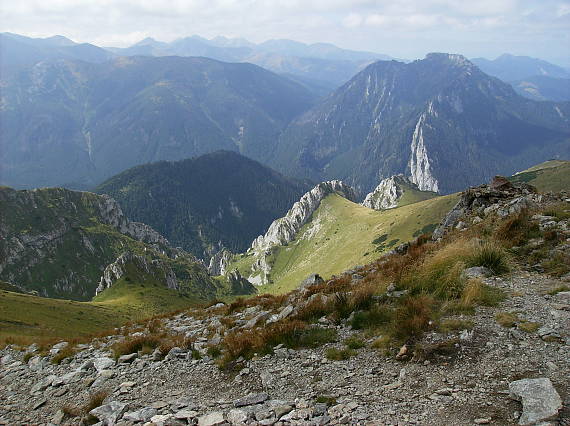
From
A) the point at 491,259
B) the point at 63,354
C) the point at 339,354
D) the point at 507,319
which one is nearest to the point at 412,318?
the point at 339,354

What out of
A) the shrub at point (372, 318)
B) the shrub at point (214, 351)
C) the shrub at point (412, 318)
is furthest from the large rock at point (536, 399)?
the shrub at point (214, 351)

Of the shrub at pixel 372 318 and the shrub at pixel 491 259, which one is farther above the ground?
the shrub at pixel 491 259

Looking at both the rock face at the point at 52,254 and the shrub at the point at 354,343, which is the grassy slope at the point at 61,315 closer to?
the shrub at the point at 354,343

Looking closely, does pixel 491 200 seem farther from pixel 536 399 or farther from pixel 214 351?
pixel 214 351

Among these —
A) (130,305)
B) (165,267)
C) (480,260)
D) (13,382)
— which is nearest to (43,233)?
(165,267)

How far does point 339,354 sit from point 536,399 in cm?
550

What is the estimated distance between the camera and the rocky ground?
29.6 ft

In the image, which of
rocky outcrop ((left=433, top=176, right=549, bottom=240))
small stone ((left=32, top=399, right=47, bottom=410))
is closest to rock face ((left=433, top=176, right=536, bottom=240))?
rocky outcrop ((left=433, top=176, right=549, bottom=240))

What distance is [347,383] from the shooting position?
35.4 feet

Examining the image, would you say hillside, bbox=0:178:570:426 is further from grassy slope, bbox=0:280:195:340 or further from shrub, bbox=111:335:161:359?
grassy slope, bbox=0:280:195:340

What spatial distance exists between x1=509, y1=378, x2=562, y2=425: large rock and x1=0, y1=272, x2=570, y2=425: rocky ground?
0.63 ft

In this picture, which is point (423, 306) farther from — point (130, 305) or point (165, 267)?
point (165, 267)

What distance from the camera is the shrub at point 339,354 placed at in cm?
1227

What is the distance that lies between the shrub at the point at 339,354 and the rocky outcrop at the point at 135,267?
411 ft
